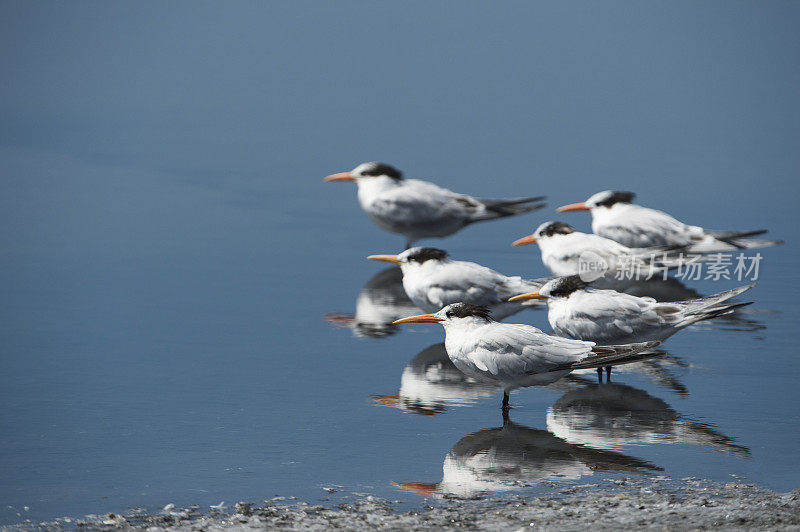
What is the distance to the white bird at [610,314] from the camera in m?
6.03

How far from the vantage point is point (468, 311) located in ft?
18.4

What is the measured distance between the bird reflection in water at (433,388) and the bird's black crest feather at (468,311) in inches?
20.6

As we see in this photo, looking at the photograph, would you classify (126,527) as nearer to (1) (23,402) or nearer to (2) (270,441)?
(2) (270,441)

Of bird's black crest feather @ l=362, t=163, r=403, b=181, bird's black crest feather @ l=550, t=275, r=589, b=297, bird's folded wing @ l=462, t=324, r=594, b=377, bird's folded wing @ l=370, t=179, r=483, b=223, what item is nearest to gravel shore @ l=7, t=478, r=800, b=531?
bird's folded wing @ l=462, t=324, r=594, b=377

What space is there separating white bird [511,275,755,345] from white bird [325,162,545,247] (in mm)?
3615

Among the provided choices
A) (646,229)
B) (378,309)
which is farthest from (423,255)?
(646,229)

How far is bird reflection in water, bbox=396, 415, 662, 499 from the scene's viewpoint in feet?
14.9

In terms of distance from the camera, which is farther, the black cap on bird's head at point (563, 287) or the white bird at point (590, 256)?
the white bird at point (590, 256)

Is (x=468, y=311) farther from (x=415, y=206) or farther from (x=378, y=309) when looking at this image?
(x=415, y=206)

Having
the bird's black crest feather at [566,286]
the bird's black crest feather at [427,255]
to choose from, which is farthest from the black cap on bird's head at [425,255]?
the bird's black crest feather at [566,286]

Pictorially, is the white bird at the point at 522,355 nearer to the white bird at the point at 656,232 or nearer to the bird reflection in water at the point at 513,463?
the bird reflection in water at the point at 513,463

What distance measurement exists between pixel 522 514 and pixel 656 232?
547 cm

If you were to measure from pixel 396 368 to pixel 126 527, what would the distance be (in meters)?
2.72

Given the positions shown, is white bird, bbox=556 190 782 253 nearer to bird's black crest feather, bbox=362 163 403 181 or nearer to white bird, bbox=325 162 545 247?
white bird, bbox=325 162 545 247
